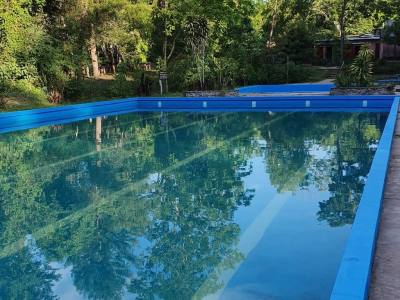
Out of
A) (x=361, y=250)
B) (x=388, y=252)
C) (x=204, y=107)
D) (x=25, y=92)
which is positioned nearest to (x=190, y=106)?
(x=204, y=107)

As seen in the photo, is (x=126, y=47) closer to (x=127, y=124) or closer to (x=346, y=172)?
(x=127, y=124)

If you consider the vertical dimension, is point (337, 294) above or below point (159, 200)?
above

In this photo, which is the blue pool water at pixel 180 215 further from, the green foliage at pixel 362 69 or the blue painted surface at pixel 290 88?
the blue painted surface at pixel 290 88

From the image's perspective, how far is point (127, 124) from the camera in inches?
567

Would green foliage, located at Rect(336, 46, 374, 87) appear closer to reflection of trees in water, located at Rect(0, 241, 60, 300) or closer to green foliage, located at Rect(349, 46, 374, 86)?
green foliage, located at Rect(349, 46, 374, 86)

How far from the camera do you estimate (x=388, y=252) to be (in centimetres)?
344

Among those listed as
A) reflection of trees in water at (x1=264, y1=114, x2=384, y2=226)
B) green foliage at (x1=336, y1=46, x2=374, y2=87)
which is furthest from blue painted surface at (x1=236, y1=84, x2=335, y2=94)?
reflection of trees in water at (x1=264, y1=114, x2=384, y2=226)

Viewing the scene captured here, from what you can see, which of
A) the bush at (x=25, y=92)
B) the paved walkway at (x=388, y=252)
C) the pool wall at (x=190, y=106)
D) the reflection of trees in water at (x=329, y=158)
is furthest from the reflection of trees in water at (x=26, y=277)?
the bush at (x=25, y=92)

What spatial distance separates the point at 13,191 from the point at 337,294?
229 inches

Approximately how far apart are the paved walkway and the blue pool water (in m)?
0.52

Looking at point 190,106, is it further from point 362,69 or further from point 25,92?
point 362,69

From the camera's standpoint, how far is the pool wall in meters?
14.7

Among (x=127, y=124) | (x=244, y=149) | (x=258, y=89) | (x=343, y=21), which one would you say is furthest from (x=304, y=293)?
(x=343, y=21)

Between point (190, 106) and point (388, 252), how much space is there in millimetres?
15302
